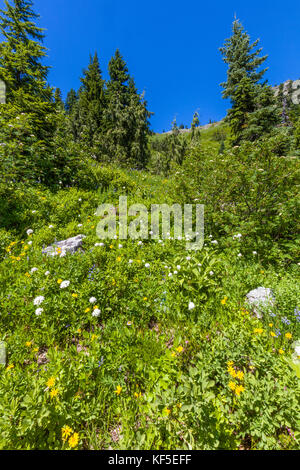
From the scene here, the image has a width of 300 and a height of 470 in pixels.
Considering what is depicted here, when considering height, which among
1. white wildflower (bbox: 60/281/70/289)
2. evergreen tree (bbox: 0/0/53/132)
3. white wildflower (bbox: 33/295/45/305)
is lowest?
white wildflower (bbox: 33/295/45/305)

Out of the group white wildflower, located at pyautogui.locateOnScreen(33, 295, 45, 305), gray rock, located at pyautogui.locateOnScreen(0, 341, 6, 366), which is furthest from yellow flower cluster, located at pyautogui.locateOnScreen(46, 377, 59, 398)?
white wildflower, located at pyautogui.locateOnScreen(33, 295, 45, 305)

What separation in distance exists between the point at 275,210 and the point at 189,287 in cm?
321

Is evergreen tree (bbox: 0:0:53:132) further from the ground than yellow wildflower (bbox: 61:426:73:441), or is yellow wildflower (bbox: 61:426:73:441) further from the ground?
evergreen tree (bbox: 0:0:53:132)

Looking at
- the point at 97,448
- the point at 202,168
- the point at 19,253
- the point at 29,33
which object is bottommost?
the point at 97,448

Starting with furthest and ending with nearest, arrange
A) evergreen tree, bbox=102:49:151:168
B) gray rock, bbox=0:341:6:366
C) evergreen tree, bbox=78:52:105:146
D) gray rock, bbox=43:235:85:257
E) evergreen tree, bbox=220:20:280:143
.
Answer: evergreen tree, bbox=78:52:105:146 → evergreen tree, bbox=102:49:151:168 → evergreen tree, bbox=220:20:280:143 → gray rock, bbox=43:235:85:257 → gray rock, bbox=0:341:6:366

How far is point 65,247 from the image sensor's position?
4.11m

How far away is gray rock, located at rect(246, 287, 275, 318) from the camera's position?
2.68 meters

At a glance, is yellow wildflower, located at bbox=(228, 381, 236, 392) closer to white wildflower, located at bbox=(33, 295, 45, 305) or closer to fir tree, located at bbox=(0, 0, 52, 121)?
white wildflower, located at bbox=(33, 295, 45, 305)

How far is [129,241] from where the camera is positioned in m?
4.72

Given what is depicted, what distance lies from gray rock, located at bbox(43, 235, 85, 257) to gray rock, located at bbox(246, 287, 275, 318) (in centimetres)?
368

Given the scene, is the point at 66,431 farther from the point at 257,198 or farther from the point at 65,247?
the point at 257,198

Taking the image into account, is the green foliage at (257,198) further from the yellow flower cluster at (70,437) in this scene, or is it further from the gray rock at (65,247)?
the yellow flower cluster at (70,437)
